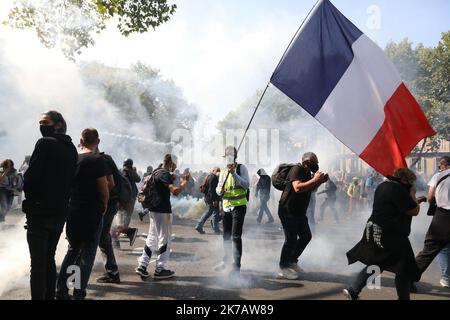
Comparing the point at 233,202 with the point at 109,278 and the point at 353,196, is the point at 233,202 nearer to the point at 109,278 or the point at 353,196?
the point at 109,278

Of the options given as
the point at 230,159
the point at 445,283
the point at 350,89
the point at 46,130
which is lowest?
the point at 445,283

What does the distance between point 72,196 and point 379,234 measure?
2.89 meters

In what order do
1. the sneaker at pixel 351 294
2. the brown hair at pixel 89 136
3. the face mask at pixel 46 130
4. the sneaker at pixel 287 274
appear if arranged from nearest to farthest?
the face mask at pixel 46 130 → the brown hair at pixel 89 136 → the sneaker at pixel 351 294 → the sneaker at pixel 287 274

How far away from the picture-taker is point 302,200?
5254 mm

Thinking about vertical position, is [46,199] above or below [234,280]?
above

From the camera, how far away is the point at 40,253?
328cm

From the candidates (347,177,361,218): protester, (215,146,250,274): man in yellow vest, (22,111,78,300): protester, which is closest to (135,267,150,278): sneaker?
(215,146,250,274): man in yellow vest

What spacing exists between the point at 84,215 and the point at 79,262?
0.51 m

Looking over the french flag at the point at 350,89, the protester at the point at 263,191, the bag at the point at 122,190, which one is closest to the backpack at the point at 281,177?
the french flag at the point at 350,89

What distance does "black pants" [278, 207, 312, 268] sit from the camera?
5.22 metres

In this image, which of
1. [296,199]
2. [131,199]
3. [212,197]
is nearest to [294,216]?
[296,199]

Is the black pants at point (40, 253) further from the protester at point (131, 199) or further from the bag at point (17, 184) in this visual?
the bag at point (17, 184)

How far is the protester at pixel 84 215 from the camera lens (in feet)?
12.4
